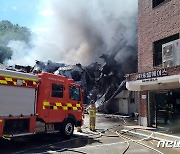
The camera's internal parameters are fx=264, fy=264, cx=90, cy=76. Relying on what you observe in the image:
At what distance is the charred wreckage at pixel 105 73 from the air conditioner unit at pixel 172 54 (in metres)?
16.3

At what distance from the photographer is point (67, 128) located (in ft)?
35.4

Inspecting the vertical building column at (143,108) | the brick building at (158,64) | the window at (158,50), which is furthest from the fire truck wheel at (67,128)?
the window at (158,50)

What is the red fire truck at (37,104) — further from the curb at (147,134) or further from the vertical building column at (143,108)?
the vertical building column at (143,108)

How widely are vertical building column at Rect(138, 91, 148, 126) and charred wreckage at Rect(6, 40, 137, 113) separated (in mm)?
14050

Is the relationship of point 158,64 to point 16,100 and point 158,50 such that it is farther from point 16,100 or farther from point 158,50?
point 16,100

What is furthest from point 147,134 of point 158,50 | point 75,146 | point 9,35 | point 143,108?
point 9,35

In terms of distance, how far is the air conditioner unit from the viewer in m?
11.1

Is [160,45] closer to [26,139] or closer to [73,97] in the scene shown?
[73,97]

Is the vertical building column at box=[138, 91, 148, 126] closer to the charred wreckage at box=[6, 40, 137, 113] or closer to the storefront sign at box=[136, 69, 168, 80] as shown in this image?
the storefront sign at box=[136, 69, 168, 80]

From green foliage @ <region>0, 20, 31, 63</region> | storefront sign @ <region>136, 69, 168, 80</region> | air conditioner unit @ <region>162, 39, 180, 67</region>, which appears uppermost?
green foliage @ <region>0, 20, 31, 63</region>

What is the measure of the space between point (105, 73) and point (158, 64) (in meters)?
17.8

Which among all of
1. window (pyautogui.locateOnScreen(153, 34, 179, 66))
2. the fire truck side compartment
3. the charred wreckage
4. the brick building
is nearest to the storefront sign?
the brick building

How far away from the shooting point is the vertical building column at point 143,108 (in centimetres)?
1330

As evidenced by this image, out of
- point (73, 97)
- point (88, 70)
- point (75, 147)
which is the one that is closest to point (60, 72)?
point (88, 70)
